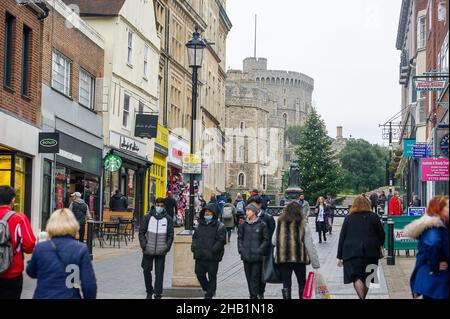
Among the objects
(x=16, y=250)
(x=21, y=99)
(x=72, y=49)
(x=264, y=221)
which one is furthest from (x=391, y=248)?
(x=72, y=49)

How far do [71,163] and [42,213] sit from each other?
318cm

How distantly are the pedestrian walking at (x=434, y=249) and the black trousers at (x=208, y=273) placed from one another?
612 centimetres

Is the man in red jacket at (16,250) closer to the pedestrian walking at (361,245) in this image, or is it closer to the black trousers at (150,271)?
the black trousers at (150,271)

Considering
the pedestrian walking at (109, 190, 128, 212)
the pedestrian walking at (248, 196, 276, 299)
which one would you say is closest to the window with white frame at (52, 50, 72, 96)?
the pedestrian walking at (109, 190, 128, 212)

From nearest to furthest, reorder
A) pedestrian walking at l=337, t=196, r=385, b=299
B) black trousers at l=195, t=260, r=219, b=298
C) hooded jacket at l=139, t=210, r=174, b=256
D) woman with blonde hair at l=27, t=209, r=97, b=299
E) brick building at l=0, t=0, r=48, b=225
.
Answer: woman with blonde hair at l=27, t=209, r=97, b=299 < pedestrian walking at l=337, t=196, r=385, b=299 < black trousers at l=195, t=260, r=219, b=298 < hooded jacket at l=139, t=210, r=174, b=256 < brick building at l=0, t=0, r=48, b=225

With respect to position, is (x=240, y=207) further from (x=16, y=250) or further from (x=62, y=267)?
(x=62, y=267)

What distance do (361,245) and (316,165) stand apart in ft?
267

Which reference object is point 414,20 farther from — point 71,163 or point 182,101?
point 71,163

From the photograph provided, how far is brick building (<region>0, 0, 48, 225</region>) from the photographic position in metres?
24.6

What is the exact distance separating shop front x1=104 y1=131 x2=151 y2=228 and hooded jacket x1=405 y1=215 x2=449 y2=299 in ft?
80.7

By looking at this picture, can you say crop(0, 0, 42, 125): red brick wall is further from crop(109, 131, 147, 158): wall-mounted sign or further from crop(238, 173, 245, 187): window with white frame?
crop(238, 173, 245, 187): window with white frame

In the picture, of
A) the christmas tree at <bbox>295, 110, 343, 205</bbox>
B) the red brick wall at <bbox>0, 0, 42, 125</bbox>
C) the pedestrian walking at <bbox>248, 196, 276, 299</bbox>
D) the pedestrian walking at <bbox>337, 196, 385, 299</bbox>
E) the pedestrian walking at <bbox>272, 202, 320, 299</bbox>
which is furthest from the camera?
the christmas tree at <bbox>295, 110, 343, 205</bbox>

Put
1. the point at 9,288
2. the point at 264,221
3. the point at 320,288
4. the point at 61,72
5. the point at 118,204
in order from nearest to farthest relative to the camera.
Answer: the point at 9,288 < the point at 320,288 < the point at 264,221 < the point at 61,72 < the point at 118,204

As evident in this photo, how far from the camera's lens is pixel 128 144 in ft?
122
